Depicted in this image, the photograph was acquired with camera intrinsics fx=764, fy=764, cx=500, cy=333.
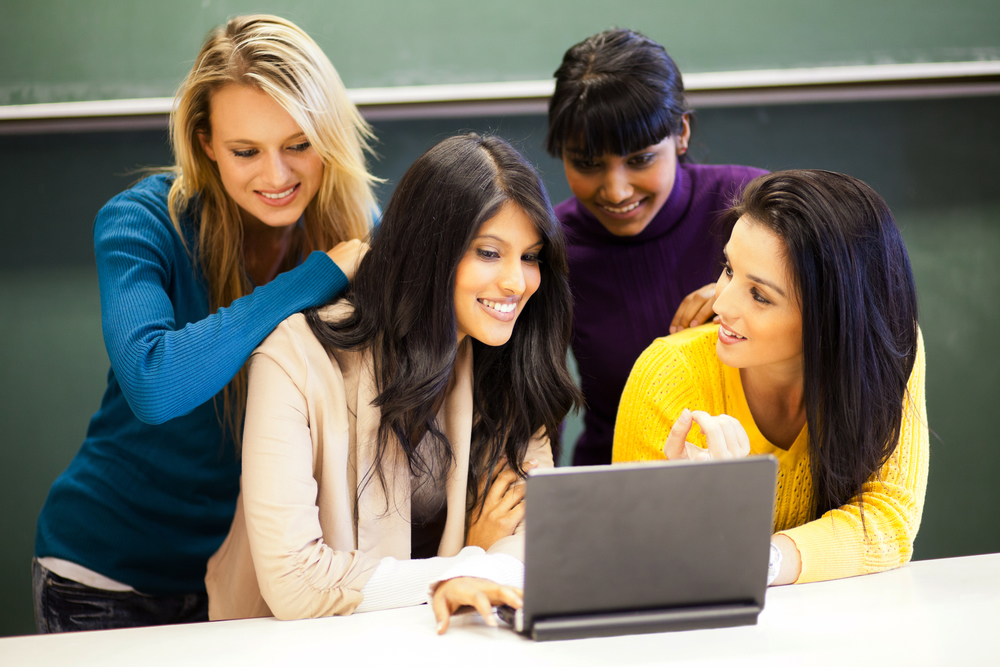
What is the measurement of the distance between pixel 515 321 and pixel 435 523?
0.42m

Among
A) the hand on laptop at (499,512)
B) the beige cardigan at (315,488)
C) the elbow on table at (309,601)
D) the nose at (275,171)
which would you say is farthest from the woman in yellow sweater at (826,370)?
the nose at (275,171)

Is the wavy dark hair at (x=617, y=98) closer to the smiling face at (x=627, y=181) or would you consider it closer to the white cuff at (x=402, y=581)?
the smiling face at (x=627, y=181)

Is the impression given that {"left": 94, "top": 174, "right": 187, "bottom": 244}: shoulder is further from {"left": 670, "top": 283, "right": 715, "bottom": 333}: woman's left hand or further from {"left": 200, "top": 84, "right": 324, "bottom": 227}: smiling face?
{"left": 670, "top": 283, "right": 715, "bottom": 333}: woman's left hand

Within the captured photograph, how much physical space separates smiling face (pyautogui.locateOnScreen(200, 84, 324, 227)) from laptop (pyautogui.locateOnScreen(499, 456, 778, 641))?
860 millimetres

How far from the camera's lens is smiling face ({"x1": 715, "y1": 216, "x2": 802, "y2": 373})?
4.37ft

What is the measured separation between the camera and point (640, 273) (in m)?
1.82

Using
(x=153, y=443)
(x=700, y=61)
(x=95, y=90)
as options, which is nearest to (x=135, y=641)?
(x=153, y=443)

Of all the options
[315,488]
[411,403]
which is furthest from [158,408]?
[411,403]

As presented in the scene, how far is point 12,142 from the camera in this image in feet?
6.91

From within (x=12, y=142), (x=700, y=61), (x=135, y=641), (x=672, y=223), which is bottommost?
(x=135, y=641)

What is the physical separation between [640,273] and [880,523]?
771 millimetres

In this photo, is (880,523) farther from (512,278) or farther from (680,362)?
(512,278)

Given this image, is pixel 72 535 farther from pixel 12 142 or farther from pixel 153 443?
pixel 12 142

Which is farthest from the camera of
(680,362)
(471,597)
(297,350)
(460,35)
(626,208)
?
(460,35)
